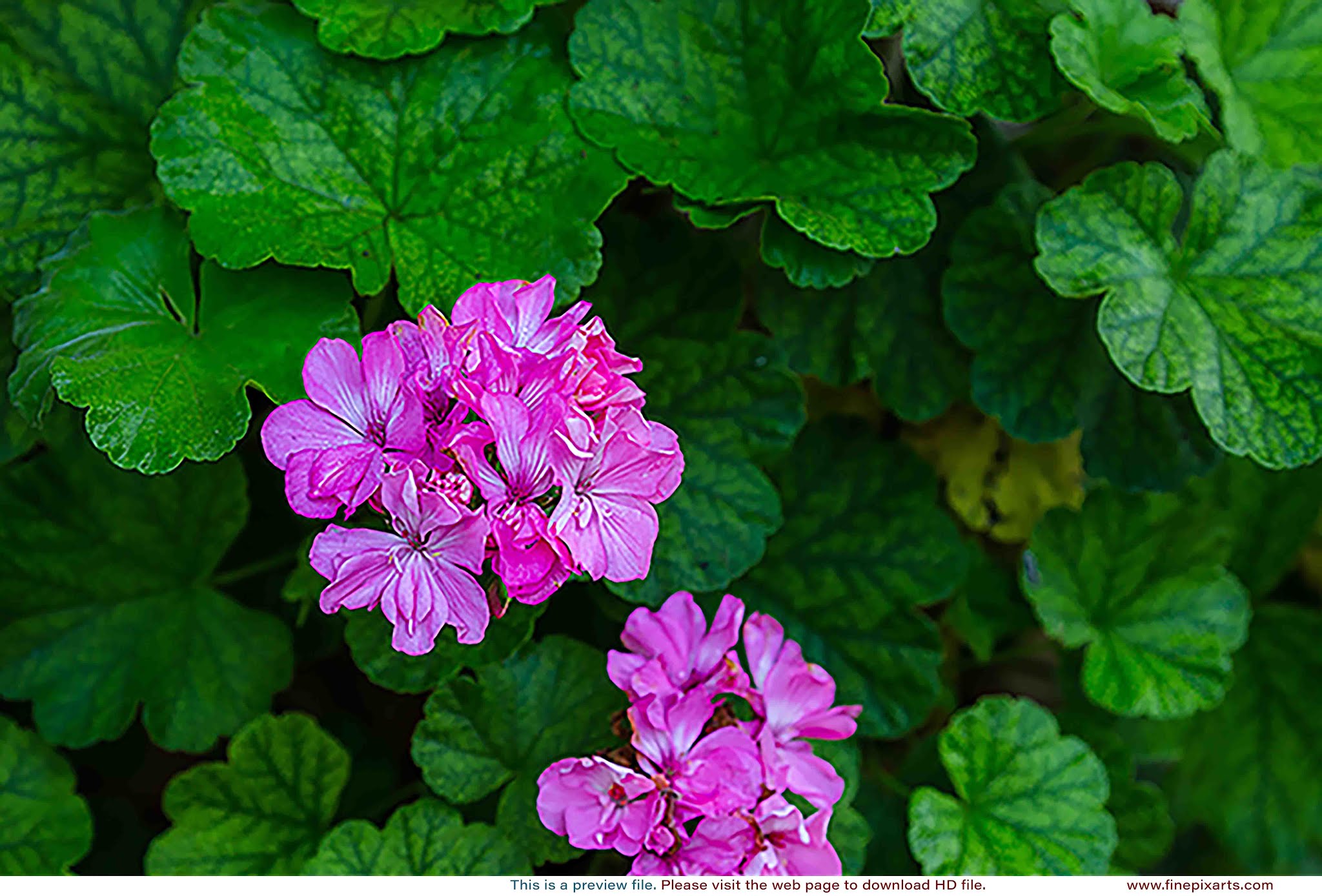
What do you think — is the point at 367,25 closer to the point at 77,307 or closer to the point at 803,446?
the point at 77,307

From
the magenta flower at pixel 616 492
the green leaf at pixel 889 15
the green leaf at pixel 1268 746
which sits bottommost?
the green leaf at pixel 1268 746

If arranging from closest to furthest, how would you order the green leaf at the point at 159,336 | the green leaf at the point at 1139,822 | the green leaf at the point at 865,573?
the green leaf at the point at 159,336
the green leaf at the point at 865,573
the green leaf at the point at 1139,822

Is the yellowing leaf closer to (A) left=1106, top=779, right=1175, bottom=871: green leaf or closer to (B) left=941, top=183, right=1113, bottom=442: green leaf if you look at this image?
(B) left=941, top=183, right=1113, bottom=442: green leaf

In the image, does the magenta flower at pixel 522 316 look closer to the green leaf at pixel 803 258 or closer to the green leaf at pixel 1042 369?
the green leaf at pixel 803 258

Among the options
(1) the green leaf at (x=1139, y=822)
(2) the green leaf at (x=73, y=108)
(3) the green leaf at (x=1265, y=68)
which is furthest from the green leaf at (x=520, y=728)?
(3) the green leaf at (x=1265, y=68)

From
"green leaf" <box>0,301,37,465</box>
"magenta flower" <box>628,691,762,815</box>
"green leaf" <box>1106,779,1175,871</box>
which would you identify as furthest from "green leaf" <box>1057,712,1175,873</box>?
"green leaf" <box>0,301,37,465</box>

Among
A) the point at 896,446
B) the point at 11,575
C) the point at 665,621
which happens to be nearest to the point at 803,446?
the point at 896,446

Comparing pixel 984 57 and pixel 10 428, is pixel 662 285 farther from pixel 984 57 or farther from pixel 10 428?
pixel 10 428
